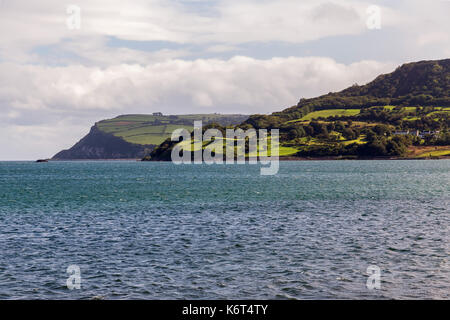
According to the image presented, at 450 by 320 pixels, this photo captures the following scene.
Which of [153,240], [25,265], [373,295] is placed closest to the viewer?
[373,295]

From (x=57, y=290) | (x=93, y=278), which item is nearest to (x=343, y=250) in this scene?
(x=93, y=278)

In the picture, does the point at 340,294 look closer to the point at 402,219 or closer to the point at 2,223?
the point at 402,219

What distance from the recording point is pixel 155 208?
65062mm

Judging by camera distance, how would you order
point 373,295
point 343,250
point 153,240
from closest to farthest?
point 373,295 < point 343,250 < point 153,240
